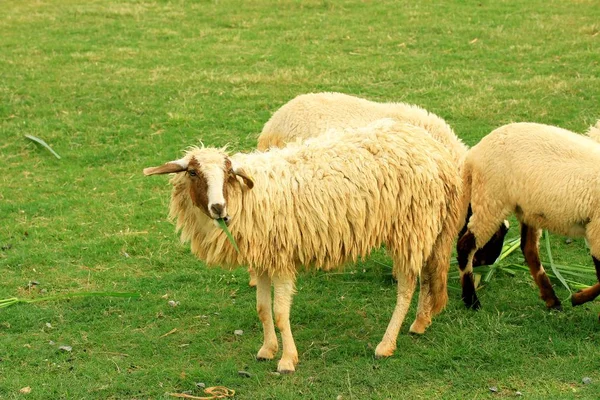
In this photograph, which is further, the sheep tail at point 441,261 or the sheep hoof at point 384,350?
the sheep tail at point 441,261

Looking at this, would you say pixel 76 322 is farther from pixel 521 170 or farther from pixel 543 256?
pixel 543 256

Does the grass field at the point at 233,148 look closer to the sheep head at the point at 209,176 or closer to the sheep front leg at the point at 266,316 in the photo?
the sheep front leg at the point at 266,316

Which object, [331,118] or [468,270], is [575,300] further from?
[331,118]

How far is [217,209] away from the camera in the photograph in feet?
19.4

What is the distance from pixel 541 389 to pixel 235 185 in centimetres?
251

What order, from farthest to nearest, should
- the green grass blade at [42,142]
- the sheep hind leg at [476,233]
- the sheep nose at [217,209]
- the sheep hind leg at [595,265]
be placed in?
the green grass blade at [42,142], the sheep hind leg at [476,233], the sheep hind leg at [595,265], the sheep nose at [217,209]

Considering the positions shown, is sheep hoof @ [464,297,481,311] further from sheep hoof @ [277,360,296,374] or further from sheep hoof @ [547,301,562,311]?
sheep hoof @ [277,360,296,374]

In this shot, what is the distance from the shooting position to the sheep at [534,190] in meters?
6.66

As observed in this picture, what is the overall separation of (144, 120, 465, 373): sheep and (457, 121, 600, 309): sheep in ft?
1.67

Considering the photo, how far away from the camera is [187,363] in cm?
651

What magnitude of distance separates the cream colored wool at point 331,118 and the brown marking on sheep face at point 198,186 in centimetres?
205

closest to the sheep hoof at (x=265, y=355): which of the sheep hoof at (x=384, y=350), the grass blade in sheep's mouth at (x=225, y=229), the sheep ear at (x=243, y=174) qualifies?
the sheep hoof at (x=384, y=350)

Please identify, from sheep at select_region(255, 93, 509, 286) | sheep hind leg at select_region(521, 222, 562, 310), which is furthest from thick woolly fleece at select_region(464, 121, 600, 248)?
sheep at select_region(255, 93, 509, 286)

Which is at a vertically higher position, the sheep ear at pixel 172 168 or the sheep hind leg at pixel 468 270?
the sheep ear at pixel 172 168
